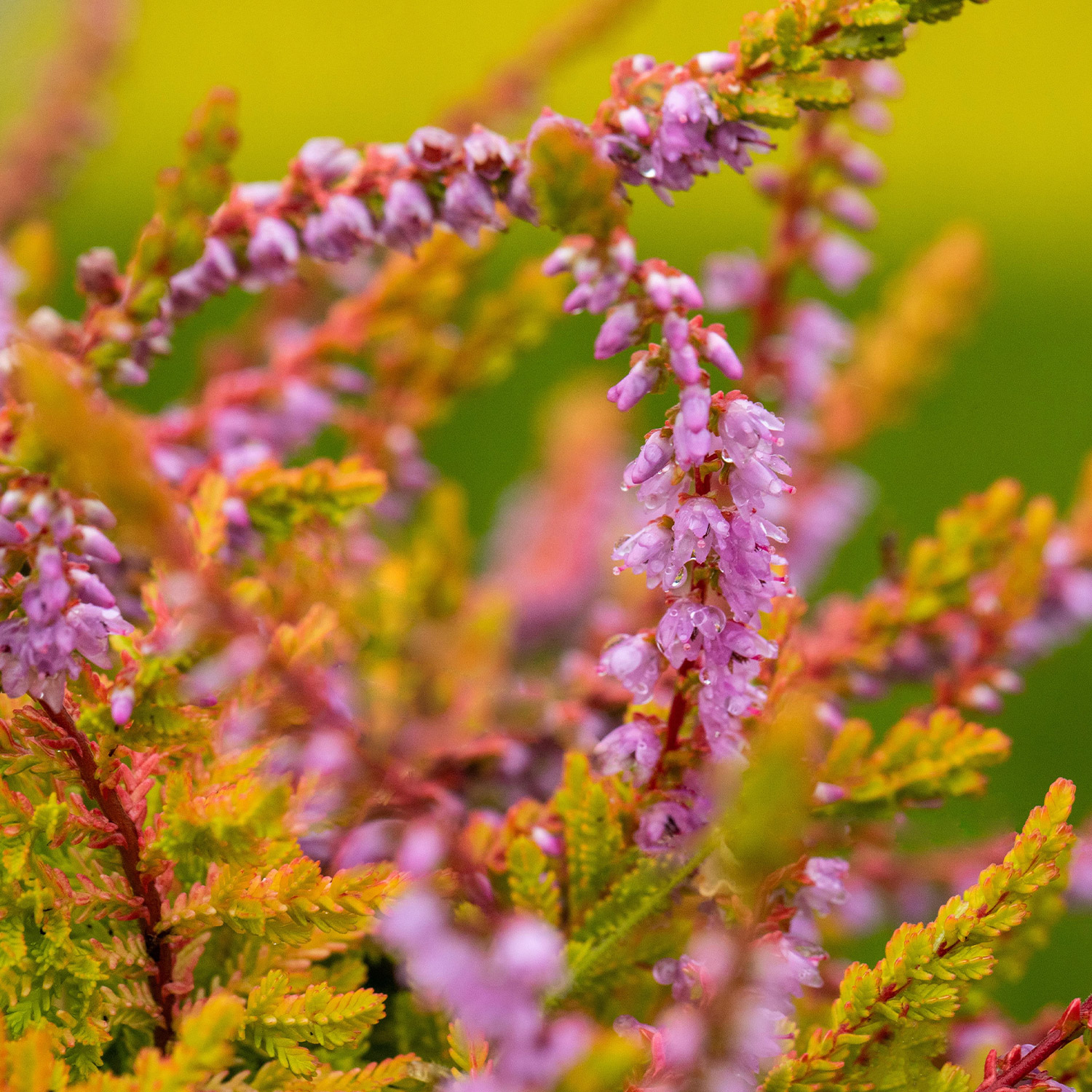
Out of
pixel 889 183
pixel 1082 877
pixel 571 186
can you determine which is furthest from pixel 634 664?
pixel 889 183

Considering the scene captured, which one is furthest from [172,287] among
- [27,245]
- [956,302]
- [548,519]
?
[548,519]

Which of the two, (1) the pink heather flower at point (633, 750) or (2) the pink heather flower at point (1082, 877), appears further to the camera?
(2) the pink heather flower at point (1082, 877)

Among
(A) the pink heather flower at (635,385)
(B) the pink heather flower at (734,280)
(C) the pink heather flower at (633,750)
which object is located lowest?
(C) the pink heather flower at (633,750)

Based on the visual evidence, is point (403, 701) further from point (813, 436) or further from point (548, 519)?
point (548, 519)

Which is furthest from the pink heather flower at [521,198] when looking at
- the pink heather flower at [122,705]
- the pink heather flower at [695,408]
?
the pink heather flower at [122,705]

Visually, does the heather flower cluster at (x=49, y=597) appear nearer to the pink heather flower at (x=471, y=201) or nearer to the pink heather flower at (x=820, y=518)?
the pink heather flower at (x=471, y=201)
